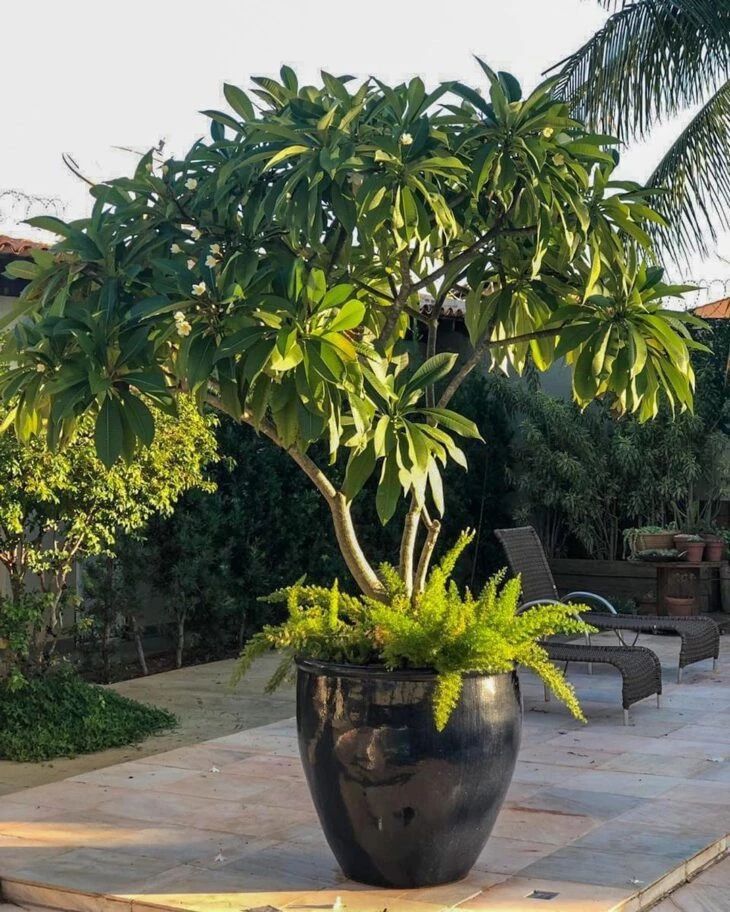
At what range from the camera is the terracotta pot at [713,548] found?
41.9 feet

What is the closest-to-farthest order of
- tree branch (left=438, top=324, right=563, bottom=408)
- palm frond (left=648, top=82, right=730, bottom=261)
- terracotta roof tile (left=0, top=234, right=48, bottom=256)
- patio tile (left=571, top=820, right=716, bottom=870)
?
tree branch (left=438, top=324, right=563, bottom=408)
patio tile (left=571, top=820, right=716, bottom=870)
terracotta roof tile (left=0, top=234, right=48, bottom=256)
palm frond (left=648, top=82, right=730, bottom=261)

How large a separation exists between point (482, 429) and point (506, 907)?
8987 mm

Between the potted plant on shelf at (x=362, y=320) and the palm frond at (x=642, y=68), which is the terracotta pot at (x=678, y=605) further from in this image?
the potted plant on shelf at (x=362, y=320)

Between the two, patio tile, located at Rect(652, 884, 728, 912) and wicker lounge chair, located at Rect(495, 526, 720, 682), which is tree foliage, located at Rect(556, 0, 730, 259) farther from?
patio tile, located at Rect(652, 884, 728, 912)

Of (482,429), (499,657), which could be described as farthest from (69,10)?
(499,657)

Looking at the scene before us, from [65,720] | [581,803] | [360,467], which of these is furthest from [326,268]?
[65,720]

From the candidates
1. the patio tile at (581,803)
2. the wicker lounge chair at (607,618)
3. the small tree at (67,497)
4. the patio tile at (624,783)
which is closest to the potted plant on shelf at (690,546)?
the wicker lounge chair at (607,618)

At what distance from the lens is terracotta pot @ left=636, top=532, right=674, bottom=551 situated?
12789 millimetres

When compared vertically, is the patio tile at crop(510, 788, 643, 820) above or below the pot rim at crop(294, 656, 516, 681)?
below

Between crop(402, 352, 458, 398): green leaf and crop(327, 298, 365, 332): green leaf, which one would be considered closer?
crop(327, 298, 365, 332): green leaf

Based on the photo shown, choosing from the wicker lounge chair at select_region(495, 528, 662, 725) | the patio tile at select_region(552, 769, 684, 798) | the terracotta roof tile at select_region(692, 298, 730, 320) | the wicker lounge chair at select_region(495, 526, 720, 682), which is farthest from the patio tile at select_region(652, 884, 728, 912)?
the terracotta roof tile at select_region(692, 298, 730, 320)

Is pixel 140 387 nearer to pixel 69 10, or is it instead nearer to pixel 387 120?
pixel 387 120

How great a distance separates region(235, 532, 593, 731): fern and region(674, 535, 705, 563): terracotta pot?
25.4 feet

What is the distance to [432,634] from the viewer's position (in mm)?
4660
